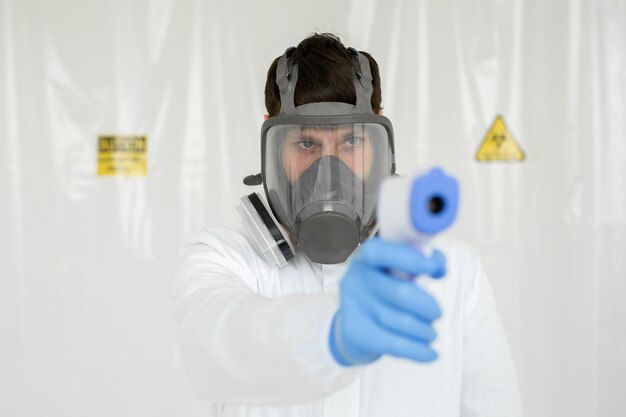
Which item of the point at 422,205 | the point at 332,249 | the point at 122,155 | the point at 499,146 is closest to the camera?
the point at 422,205

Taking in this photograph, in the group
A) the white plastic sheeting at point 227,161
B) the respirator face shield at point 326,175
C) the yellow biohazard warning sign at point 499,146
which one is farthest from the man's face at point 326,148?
the yellow biohazard warning sign at point 499,146

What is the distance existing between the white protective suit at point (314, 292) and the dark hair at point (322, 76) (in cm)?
32

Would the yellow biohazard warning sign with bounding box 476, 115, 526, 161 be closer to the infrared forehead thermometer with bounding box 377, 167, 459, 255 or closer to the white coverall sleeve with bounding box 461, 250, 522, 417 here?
the white coverall sleeve with bounding box 461, 250, 522, 417

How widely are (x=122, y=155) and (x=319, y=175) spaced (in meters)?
1.15

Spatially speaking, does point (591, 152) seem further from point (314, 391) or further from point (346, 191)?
point (314, 391)

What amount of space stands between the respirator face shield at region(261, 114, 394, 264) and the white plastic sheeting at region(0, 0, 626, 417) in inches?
36.2

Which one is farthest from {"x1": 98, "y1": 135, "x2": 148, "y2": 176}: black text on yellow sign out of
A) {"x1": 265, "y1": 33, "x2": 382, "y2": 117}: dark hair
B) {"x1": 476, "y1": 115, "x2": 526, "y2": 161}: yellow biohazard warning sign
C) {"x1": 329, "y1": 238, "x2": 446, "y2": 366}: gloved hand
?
{"x1": 329, "y1": 238, "x2": 446, "y2": 366}: gloved hand

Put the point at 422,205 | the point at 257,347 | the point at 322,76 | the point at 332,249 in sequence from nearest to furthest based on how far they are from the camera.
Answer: the point at 422,205
the point at 257,347
the point at 332,249
the point at 322,76

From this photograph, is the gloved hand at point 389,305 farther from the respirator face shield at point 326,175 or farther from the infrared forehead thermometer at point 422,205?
the respirator face shield at point 326,175

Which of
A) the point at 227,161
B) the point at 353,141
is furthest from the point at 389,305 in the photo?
the point at 227,161

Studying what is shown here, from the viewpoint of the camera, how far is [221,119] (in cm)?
218

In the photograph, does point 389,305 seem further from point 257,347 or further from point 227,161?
point 227,161

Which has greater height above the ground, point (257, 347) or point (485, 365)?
point (257, 347)

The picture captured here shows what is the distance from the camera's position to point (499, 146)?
229 cm
